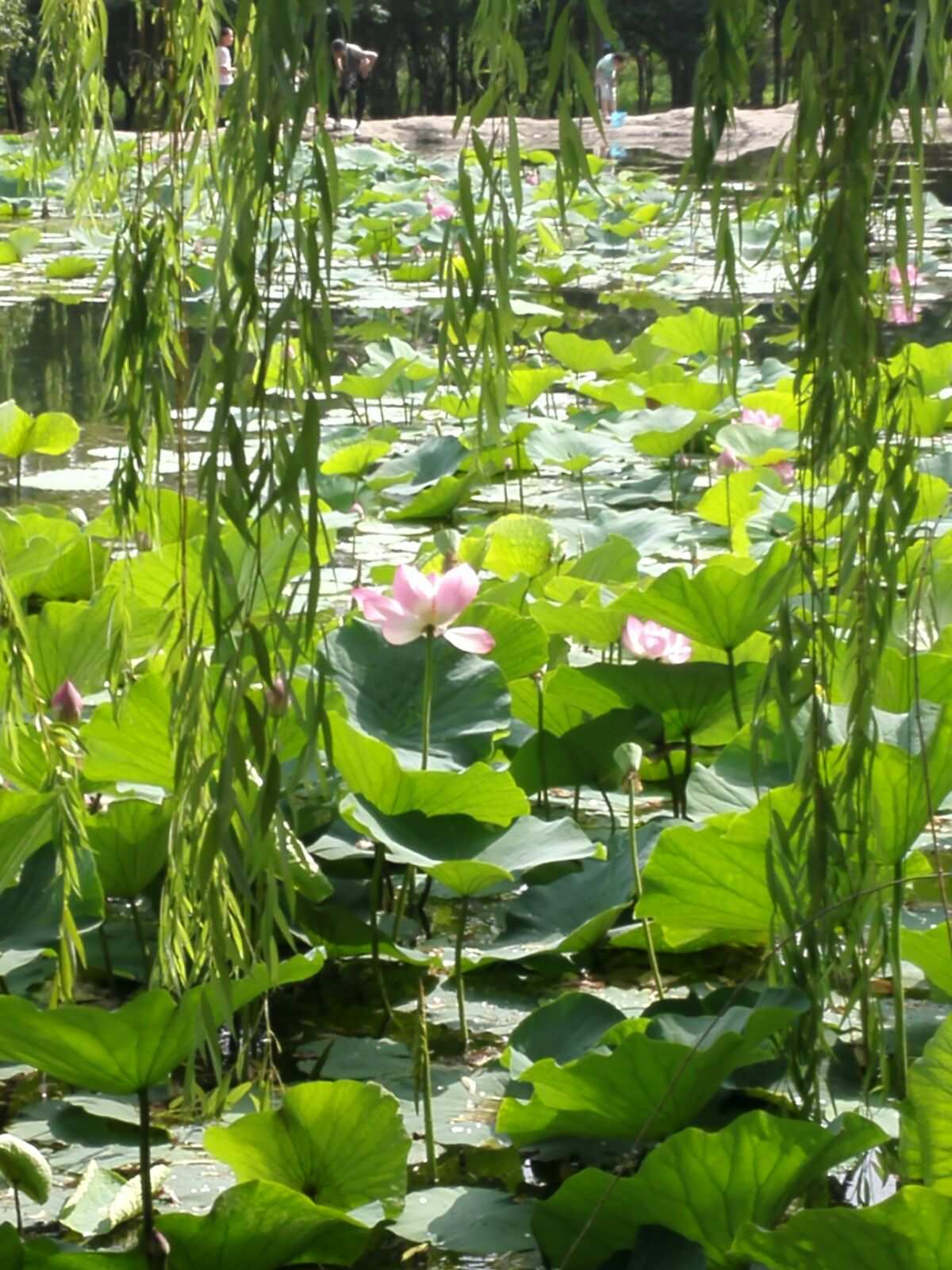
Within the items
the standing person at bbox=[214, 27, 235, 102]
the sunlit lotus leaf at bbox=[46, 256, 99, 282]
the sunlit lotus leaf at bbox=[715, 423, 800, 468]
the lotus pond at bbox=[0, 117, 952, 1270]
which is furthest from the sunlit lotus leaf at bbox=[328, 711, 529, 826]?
the sunlit lotus leaf at bbox=[46, 256, 99, 282]

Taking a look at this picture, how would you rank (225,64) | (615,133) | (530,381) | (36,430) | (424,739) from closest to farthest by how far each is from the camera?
(424,739) < (225,64) < (36,430) < (530,381) < (615,133)

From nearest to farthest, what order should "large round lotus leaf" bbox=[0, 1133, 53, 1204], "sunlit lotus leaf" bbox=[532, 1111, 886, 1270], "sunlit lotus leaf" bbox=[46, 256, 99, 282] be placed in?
"sunlit lotus leaf" bbox=[532, 1111, 886, 1270] → "large round lotus leaf" bbox=[0, 1133, 53, 1204] → "sunlit lotus leaf" bbox=[46, 256, 99, 282]

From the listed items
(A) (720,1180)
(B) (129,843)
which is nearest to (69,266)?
(B) (129,843)

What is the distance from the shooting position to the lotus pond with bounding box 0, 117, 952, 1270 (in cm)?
82

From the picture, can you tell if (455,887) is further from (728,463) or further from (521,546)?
(728,463)

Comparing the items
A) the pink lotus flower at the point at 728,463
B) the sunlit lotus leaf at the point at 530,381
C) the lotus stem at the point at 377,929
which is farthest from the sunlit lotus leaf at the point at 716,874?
the sunlit lotus leaf at the point at 530,381

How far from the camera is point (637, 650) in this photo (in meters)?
1.53

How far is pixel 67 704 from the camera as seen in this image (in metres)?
1.36

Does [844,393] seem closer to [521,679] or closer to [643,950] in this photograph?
[643,950]

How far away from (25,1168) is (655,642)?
0.75 m

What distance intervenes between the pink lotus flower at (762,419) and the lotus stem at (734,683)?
129 cm

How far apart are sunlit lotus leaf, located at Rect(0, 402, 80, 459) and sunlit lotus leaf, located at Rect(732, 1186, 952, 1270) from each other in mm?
2057

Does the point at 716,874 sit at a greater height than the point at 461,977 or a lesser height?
greater

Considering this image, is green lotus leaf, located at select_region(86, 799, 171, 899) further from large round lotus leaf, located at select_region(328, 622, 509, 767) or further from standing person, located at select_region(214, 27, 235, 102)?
standing person, located at select_region(214, 27, 235, 102)
